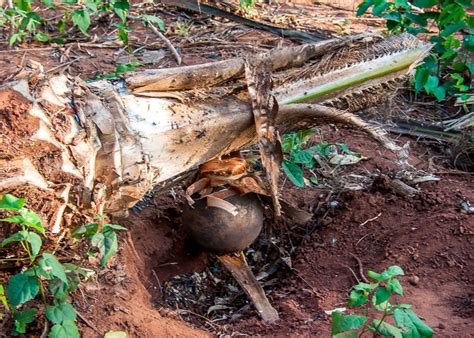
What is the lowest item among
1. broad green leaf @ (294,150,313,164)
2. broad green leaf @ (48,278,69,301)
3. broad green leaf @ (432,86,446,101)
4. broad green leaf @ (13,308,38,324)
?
broad green leaf @ (294,150,313,164)

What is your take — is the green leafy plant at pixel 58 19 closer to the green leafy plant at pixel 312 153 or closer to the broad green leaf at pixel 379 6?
the green leafy plant at pixel 312 153

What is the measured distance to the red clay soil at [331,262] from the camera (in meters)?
2.40

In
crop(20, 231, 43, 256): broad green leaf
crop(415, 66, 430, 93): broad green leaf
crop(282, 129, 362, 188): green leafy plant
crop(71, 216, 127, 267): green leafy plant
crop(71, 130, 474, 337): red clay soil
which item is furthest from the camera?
crop(415, 66, 430, 93): broad green leaf

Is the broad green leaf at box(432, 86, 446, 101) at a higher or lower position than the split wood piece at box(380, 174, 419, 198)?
higher

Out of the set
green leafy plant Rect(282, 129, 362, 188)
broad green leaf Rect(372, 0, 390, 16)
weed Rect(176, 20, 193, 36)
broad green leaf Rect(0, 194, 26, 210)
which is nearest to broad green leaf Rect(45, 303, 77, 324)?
broad green leaf Rect(0, 194, 26, 210)

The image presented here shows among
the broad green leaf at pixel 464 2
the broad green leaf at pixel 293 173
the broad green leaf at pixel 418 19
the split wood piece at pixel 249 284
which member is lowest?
the split wood piece at pixel 249 284

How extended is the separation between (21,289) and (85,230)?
327mm

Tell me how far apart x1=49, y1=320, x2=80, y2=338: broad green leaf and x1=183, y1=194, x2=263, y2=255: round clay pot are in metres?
1.00

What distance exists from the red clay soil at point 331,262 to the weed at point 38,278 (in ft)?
0.76

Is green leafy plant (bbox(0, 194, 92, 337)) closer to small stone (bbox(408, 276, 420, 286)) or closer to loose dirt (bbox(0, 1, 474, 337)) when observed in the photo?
loose dirt (bbox(0, 1, 474, 337))

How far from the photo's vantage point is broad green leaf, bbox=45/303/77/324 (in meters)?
1.91

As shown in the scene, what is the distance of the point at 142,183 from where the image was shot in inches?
92.9

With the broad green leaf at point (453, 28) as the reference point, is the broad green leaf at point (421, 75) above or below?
below

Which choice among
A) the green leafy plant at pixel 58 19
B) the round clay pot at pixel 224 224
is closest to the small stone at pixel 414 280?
the round clay pot at pixel 224 224
